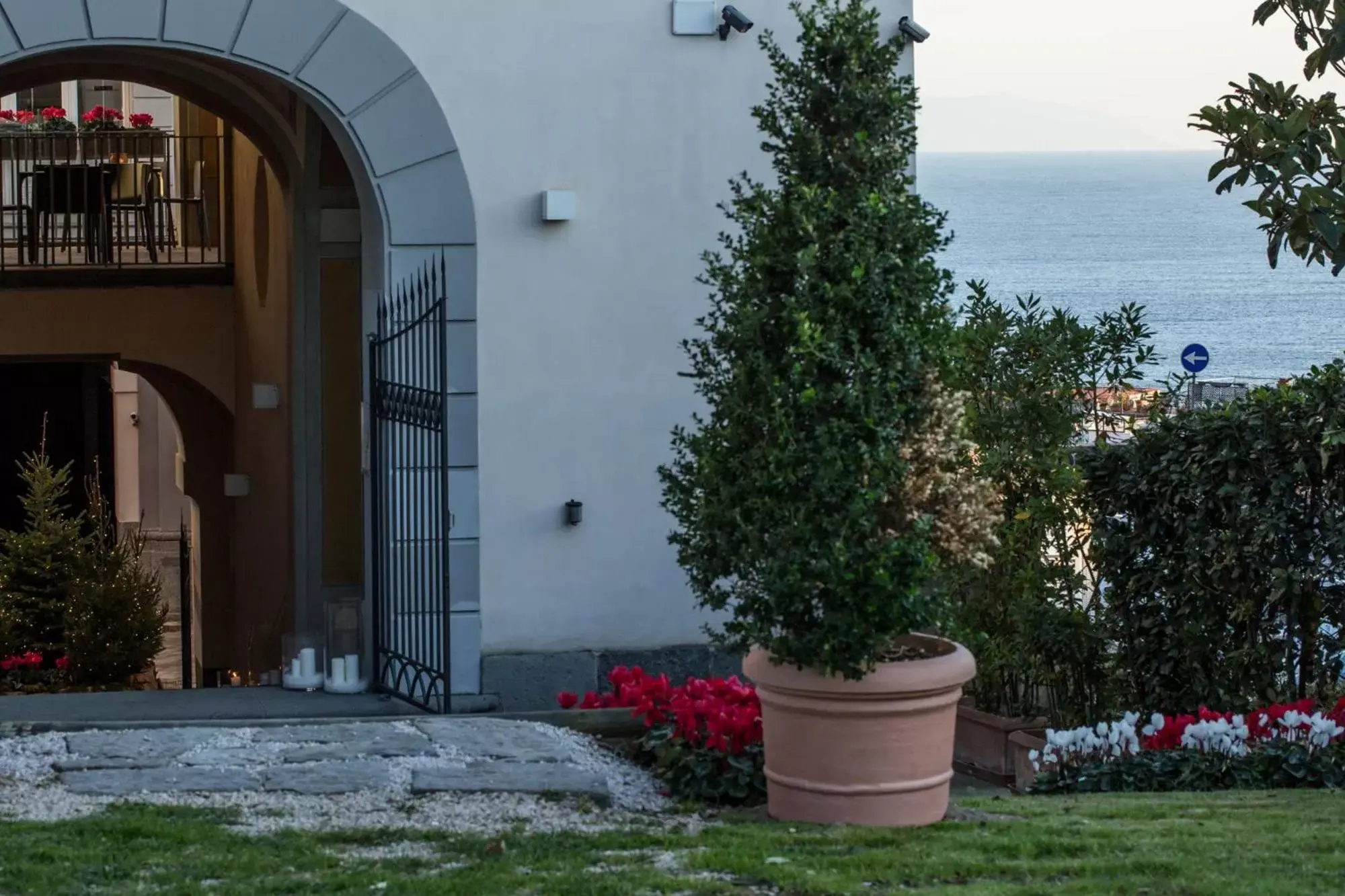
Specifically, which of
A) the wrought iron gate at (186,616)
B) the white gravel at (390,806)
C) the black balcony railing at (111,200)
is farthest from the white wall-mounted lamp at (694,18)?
the wrought iron gate at (186,616)

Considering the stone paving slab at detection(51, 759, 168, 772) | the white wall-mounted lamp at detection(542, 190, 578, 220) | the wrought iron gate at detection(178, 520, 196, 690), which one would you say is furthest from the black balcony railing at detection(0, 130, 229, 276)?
the stone paving slab at detection(51, 759, 168, 772)

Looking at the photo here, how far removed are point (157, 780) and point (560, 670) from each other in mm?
2544

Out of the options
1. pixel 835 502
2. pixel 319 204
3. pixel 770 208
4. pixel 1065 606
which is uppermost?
pixel 319 204

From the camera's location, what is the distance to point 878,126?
17.6 feet

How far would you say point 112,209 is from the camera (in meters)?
14.4

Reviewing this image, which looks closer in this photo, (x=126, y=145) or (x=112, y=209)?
(x=112, y=209)

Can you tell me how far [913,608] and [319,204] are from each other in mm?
5606

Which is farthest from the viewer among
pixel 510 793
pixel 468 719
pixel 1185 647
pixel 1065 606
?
pixel 1065 606

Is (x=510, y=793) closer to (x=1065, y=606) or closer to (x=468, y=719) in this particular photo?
(x=468, y=719)

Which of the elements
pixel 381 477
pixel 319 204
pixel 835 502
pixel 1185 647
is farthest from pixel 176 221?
pixel 835 502

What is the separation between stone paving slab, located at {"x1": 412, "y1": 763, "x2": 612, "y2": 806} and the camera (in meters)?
5.68

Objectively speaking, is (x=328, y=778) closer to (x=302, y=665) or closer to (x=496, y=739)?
(x=496, y=739)

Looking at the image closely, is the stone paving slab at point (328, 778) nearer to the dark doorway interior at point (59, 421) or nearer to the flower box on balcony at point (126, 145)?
the flower box on balcony at point (126, 145)

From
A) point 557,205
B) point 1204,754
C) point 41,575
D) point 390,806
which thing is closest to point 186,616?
point 41,575
